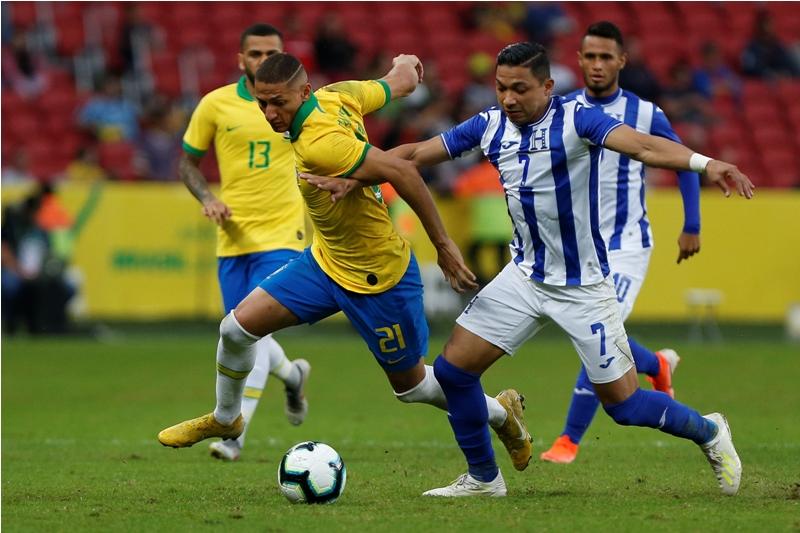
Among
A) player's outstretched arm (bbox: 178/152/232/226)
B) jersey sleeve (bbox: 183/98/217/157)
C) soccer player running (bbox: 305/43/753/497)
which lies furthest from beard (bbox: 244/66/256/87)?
soccer player running (bbox: 305/43/753/497)

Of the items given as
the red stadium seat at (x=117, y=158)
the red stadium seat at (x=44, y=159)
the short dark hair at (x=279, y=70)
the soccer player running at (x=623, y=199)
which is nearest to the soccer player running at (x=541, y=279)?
the short dark hair at (x=279, y=70)

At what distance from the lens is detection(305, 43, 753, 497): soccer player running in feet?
23.0

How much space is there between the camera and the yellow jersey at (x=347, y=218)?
702cm

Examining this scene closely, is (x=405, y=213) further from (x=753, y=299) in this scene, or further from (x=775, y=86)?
(x=775, y=86)

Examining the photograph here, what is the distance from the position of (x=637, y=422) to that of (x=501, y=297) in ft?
3.14

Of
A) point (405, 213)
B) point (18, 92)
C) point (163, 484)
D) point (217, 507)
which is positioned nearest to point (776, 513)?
point (217, 507)

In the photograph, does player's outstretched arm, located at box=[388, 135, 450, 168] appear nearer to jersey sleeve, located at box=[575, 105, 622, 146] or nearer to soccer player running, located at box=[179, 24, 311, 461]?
jersey sleeve, located at box=[575, 105, 622, 146]

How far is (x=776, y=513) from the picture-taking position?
21.8ft

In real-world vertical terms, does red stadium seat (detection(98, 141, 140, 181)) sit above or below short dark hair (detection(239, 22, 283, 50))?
below

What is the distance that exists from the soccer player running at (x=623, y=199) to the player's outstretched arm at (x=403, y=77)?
1279 mm

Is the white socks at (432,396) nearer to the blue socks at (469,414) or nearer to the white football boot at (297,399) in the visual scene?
the blue socks at (469,414)

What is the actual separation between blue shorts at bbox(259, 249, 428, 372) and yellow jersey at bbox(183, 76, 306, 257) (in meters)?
1.87

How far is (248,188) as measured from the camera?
9406 millimetres

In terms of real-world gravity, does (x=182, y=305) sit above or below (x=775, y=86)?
below
